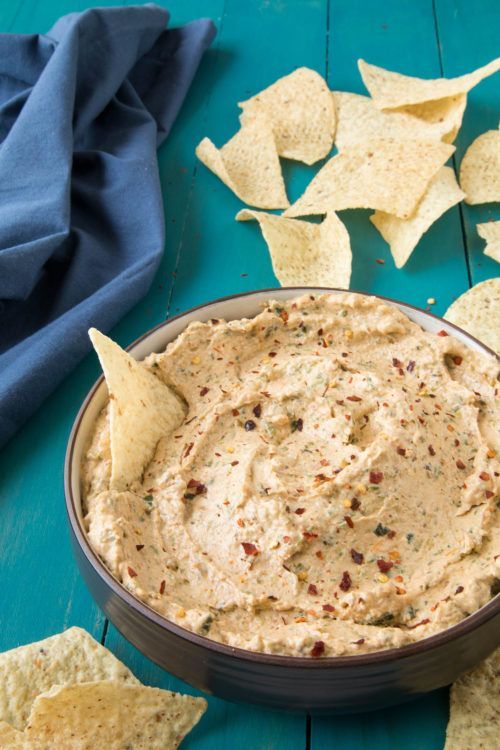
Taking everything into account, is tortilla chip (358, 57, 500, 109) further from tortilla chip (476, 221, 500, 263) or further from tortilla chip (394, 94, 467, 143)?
tortilla chip (476, 221, 500, 263)

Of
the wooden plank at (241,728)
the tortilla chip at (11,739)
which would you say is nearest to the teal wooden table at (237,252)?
the wooden plank at (241,728)

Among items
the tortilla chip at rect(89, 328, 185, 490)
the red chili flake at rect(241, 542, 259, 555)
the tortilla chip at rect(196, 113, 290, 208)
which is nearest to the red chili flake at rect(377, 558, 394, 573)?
the red chili flake at rect(241, 542, 259, 555)

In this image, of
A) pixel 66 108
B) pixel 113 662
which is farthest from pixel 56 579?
pixel 66 108

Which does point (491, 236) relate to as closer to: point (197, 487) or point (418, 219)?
point (418, 219)

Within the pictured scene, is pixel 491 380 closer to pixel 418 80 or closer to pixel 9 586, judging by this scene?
pixel 9 586

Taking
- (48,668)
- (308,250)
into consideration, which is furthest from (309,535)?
(308,250)
